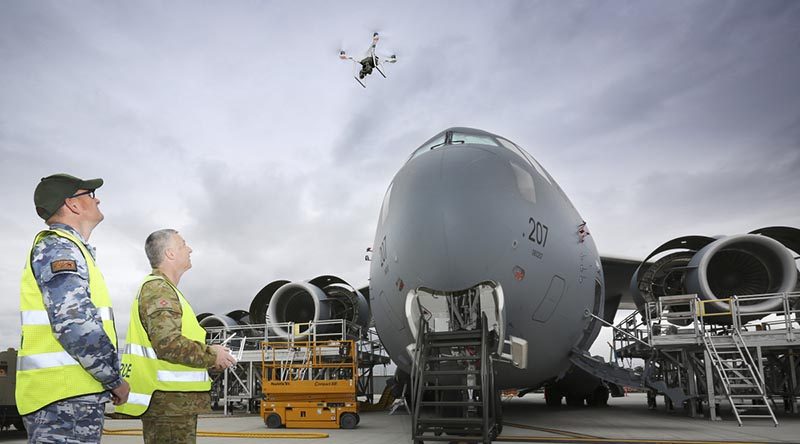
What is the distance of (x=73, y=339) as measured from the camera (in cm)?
255

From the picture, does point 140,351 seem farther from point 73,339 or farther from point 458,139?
point 458,139

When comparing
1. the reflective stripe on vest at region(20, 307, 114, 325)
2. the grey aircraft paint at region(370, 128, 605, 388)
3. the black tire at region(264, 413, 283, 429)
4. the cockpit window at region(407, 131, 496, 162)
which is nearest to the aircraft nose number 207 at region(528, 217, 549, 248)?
the grey aircraft paint at region(370, 128, 605, 388)

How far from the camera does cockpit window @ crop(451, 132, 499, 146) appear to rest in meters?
8.34

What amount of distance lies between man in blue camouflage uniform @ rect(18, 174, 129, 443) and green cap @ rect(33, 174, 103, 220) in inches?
0.5

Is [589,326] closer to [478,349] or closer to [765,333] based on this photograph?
[478,349]

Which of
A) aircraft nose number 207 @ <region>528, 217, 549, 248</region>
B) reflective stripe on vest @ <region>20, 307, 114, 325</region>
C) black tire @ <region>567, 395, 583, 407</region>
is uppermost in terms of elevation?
aircraft nose number 207 @ <region>528, 217, 549, 248</region>

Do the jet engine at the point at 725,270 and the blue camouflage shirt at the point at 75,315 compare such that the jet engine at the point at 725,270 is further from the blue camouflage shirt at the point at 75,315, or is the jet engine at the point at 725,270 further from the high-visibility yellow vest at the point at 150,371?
the blue camouflage shirt at the point at 75,315

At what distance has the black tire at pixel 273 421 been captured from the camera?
11.6m

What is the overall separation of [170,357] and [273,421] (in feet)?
30.6

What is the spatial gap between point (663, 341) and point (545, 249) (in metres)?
5.44

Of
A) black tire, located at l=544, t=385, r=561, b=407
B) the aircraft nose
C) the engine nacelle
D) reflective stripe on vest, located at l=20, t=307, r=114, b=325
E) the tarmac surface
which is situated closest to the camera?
reflective stripe on vest, located at l=20, t=307, r=114, b=325

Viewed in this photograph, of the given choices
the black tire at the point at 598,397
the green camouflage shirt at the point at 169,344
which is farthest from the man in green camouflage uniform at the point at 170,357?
the black tire at the point at 598,397

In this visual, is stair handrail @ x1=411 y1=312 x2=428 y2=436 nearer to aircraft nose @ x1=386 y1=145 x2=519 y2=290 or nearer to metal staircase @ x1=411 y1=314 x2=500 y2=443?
metal staircase @ x1=411 y1=314 x2=500 y2=443

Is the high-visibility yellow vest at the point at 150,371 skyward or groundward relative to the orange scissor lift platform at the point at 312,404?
skyward
